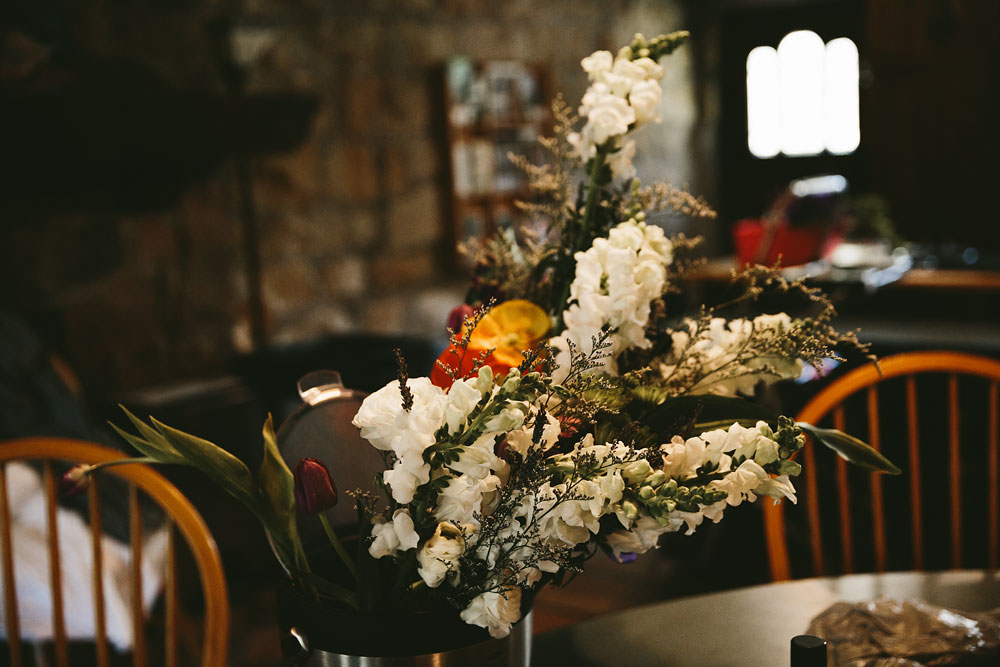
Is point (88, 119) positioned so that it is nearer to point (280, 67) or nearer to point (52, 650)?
point (280, 67)

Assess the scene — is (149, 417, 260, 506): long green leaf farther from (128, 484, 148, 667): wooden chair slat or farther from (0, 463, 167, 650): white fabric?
(0, 463, 167, 650): white fabric

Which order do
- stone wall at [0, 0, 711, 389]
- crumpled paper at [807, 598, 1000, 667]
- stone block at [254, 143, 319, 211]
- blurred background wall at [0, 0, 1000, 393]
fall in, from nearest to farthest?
1. crumpled paper at [807, 598, 1000, 667]
2. blurred background wall at [0, 0, 1000, 393]
3. stone wall at [0, 0, 711, 389]
4. stone block at [254, 143, 319, 211]

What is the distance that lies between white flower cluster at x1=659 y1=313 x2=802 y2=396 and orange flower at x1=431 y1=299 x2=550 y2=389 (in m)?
0.14

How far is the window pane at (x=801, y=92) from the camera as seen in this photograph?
21.2 feet

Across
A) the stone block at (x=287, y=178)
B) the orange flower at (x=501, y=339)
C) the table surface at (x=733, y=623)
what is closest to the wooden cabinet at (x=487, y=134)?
the stone block at (x=287, y=178)

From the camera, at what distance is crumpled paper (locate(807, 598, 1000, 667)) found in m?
0.90

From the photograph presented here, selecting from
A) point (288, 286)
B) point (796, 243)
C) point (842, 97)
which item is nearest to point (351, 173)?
point (288, 286)

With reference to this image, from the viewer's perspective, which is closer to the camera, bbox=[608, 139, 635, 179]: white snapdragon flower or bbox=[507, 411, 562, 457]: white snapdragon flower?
bbox=[507, 411, 562, 457]: white snapdragon flower

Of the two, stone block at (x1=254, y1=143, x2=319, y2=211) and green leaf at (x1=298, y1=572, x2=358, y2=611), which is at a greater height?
stone block at (x1=254, y1=143, x2=319, y2=211)

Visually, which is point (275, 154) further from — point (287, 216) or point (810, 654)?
point (810, 654)

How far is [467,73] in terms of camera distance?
14.9 ft

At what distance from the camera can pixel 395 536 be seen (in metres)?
0.64

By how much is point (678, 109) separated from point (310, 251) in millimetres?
3394

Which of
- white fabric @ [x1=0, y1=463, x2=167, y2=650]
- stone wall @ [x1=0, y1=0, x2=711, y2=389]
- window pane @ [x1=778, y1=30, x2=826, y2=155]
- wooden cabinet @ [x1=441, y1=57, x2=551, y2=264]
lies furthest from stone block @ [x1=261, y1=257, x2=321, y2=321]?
window pane @ [x1=778, y1=30, x2=826, y2=155]
